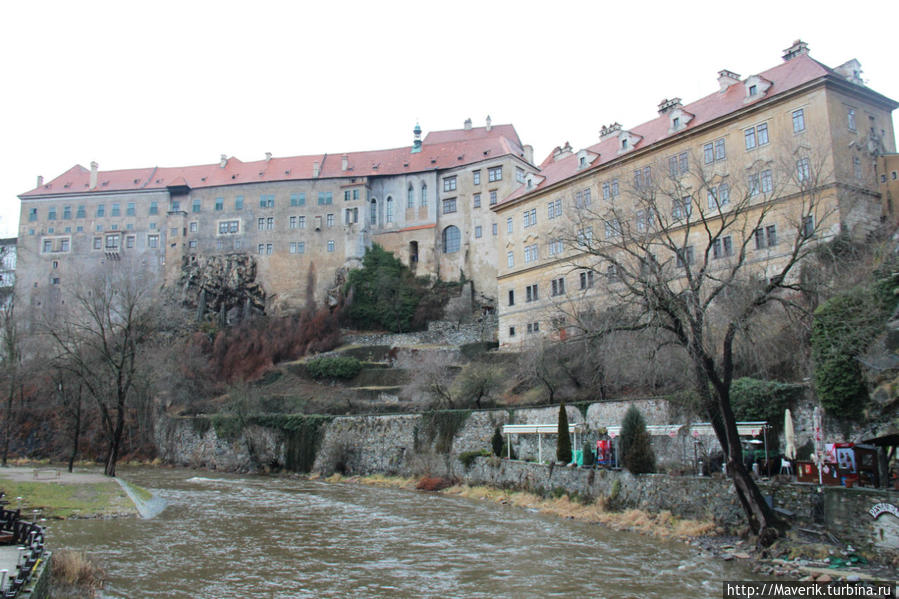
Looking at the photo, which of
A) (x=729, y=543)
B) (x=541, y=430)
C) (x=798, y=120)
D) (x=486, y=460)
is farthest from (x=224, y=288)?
(x=729, y=543)

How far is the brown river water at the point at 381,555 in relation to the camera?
493 inches

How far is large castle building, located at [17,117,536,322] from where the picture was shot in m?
61.5

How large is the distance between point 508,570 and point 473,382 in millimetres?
21284

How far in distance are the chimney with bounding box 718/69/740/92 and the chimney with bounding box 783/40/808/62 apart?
2679 mm

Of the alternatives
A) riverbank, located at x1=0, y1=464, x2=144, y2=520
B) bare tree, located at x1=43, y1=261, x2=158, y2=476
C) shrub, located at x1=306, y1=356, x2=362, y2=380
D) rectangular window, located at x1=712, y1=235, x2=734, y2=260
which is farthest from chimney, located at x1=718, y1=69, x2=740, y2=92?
riverbank, located at x1=0, y1=464, x2=144, y2=520

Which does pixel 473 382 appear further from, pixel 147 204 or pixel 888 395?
pixel 147 204

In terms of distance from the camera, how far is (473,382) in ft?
116

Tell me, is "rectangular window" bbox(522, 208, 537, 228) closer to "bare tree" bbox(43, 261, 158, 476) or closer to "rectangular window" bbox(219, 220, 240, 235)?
"bare tree" bbox(43, 261, 158, 476)

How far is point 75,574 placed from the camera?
11219 mm

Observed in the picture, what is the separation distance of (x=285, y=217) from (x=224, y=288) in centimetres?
911

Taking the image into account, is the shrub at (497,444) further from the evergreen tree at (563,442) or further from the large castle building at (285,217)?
the large castle building at (285,217)

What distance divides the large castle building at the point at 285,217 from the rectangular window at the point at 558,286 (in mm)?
14685

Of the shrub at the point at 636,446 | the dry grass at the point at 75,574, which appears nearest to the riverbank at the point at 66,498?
the dry grass at the point at 75,574

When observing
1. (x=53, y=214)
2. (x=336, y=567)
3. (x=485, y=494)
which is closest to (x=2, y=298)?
(x=53, y=214)
